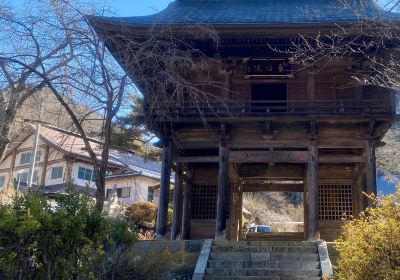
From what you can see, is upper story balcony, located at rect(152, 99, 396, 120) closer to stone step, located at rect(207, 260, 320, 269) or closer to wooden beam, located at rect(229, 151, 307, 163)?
wooden beam, located at rect(229, 151, 307, 163)

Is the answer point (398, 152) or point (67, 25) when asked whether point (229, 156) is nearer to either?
point (67, 25)

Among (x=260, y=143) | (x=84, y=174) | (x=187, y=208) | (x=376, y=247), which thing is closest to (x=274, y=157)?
(x=260, y=143)

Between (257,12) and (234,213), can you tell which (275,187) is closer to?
(234,213)

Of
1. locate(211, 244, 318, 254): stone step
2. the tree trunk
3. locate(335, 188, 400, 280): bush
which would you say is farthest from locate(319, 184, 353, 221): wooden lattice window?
the tree trunk

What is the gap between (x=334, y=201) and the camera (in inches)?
662

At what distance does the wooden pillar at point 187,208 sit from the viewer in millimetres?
17031

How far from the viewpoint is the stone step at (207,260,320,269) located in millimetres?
10797

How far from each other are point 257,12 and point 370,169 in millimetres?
6016

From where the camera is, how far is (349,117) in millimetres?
13633

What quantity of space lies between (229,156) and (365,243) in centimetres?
788

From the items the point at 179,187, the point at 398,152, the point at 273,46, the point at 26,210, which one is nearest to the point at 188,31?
the point at 273,46

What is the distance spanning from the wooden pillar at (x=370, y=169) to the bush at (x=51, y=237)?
343 inches

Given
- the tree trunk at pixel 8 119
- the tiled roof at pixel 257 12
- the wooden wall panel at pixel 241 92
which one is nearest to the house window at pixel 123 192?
the tiled roof at pixel 257 12

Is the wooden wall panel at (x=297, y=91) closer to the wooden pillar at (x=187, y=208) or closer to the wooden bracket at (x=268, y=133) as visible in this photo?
the wooden bracket at (x=268, y=133)
